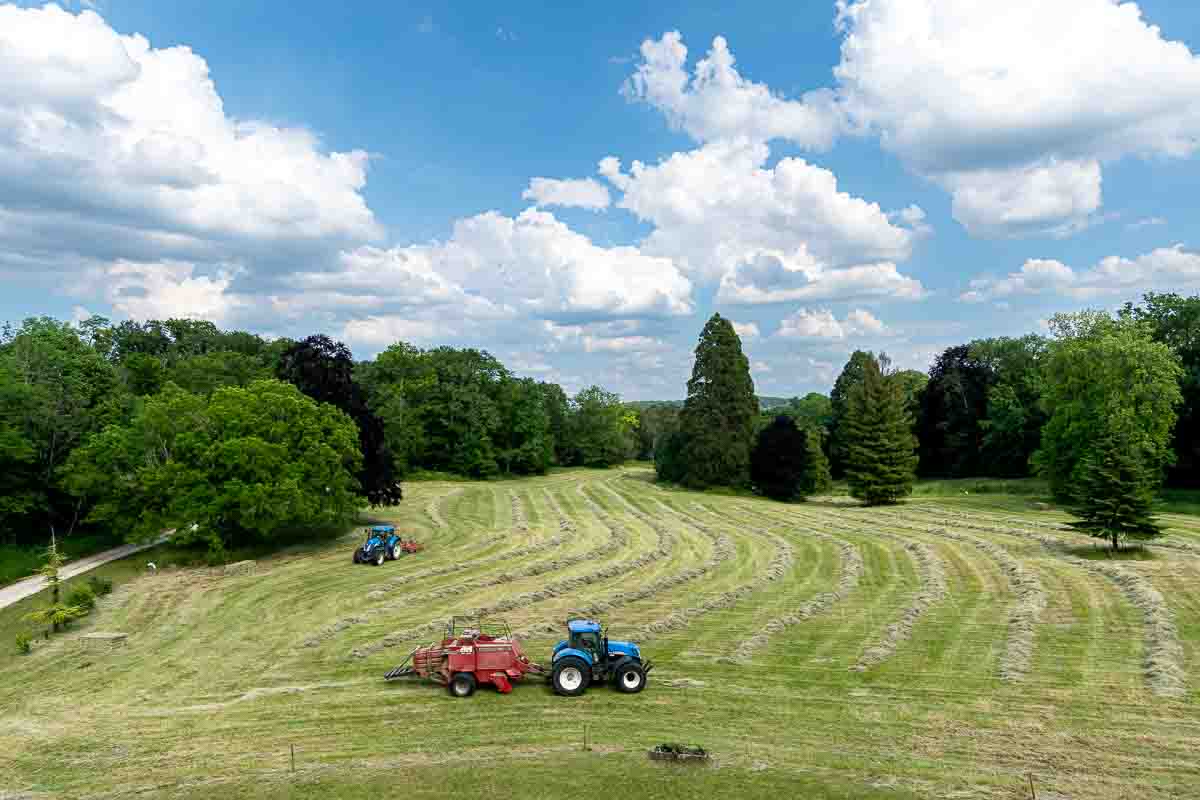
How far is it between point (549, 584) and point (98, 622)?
1483 cm

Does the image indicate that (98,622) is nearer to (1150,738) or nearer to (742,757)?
(742,757)

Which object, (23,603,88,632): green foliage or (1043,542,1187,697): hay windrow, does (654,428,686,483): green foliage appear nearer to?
(1043,542,1187,697): hay windrow

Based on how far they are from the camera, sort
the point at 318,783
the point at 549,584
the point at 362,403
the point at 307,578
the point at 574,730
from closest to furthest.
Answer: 1. the point at 318,783
2. the point at 574,730
3. the point at 549,584
4. the point at 307,578
5. the point at 362,403

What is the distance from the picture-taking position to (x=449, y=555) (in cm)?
3222

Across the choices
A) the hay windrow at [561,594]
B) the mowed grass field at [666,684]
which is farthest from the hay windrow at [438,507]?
the hay windrow at [561,594]

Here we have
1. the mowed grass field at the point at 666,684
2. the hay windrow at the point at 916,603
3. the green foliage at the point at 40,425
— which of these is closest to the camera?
the mowed grass field at the point at 666,684

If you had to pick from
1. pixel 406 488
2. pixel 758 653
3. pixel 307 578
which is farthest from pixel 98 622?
pixel 406 488

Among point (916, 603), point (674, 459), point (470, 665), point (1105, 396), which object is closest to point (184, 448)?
point (470, 665)

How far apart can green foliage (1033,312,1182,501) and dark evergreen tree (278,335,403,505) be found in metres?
40.3

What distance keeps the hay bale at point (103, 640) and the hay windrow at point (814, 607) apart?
17.3 metres

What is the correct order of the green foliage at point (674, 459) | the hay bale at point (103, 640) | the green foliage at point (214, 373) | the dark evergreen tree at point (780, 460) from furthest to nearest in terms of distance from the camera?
the green foliage at point (674, 459)
the dark evergreen tree at point (780, 460)
the green foliage at point (214, 373)
the hay bale at point (103, 640)

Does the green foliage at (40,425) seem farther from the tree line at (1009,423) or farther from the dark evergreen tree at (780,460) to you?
the dark evergreen tree at (780,460)

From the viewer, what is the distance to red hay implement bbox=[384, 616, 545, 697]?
15.6 metres

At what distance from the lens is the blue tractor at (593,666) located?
50.6 ft
